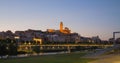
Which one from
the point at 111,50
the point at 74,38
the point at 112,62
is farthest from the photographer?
the point at 74,38

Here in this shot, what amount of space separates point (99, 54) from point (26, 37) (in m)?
130

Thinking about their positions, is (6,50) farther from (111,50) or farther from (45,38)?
(45,38)

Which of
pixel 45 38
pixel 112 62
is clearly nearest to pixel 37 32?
pixel 45 38

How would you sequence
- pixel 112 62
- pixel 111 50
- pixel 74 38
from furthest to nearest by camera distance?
pixel 74 38 → pixel 111 50 → pixel 112 62

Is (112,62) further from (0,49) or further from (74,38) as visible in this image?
(74,38)

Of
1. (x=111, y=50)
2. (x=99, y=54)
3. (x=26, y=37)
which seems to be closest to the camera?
(x=99, y=54)

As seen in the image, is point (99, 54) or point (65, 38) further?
point (65, 38)

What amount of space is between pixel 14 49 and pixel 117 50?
3180cm

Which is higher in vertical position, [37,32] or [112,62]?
[37,32]

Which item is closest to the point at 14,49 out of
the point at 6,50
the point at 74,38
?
the point at 6,50

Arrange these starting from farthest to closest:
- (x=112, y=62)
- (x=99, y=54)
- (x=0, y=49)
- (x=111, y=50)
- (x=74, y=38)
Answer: (x=74, y=38)
(x=0, y=49)
(x=111, y=50)
(x=99, y=54)
(x=112, y=62)

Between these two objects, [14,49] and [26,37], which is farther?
[26,37]

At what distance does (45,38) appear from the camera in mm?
172750

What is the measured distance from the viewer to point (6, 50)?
217 feet
